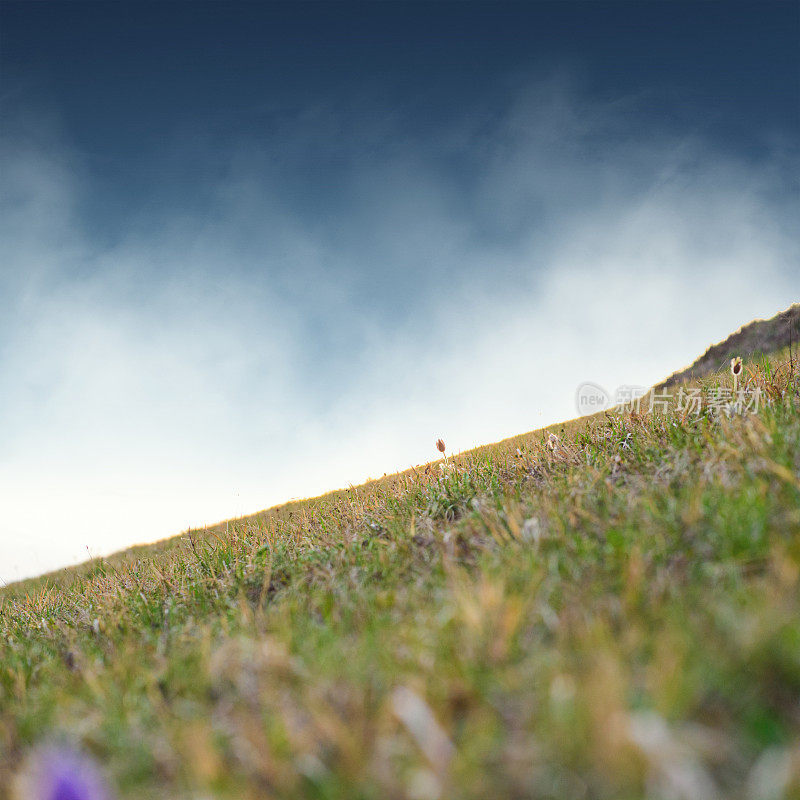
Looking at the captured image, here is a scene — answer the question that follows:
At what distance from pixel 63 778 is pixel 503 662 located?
1445 millimetres

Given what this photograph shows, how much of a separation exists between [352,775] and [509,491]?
11.7 ft

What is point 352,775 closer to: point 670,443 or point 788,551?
point 788,551

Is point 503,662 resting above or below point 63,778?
below

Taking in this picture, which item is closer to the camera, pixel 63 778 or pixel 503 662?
pixel 63 778

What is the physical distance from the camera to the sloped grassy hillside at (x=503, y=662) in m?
1.58

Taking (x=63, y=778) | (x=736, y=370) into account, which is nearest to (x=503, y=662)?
(x=63, y=778)

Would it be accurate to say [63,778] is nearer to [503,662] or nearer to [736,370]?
[503,662]

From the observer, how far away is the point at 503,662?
2094mm

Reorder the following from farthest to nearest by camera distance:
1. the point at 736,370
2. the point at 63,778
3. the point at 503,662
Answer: the point at 736,370 → the point at 503,662 → the point at 63,778

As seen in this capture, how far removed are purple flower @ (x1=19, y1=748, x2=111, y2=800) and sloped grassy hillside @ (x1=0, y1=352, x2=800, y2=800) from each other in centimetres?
7

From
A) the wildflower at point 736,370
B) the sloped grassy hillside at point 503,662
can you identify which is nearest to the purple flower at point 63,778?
the sloped grassy hillside at point 503,662

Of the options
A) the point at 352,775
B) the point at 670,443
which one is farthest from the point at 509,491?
the point at 352,775

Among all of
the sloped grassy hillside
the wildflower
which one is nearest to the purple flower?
the sloped grassy hillside

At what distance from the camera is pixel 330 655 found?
97.6 inches
